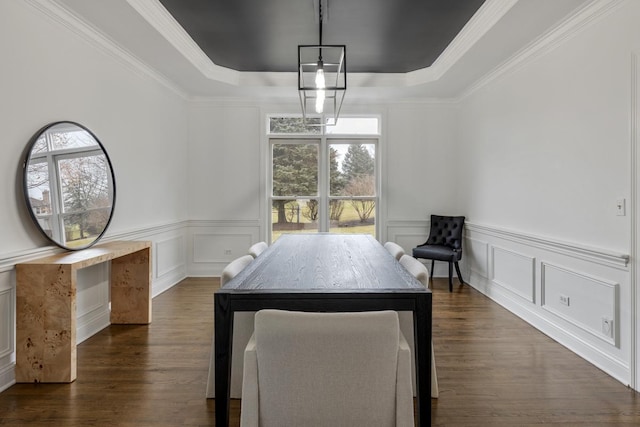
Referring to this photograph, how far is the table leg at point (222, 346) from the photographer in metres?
1.69

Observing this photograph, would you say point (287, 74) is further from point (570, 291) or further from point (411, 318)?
point (570, 291)

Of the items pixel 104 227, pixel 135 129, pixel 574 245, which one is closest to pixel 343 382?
pixel 574 245

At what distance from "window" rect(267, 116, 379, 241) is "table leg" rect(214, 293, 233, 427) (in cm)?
396

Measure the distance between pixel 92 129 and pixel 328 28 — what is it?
7.64ft

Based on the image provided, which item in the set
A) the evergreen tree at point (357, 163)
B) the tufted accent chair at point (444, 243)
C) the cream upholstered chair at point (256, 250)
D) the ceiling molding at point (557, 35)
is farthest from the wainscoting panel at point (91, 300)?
the ceiling molding at point (557, 35)

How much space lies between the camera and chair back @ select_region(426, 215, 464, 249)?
5.01m

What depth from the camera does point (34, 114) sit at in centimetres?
262

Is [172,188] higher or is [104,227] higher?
[172,188]

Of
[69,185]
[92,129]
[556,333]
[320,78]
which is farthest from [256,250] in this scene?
[556,333]

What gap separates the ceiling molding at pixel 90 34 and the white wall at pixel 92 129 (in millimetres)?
12

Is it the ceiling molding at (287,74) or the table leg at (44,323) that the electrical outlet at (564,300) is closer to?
the ceiling molding at (287,74)

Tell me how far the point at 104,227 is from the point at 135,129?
4.15 ft

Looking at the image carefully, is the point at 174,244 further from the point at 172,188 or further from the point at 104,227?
the point at 104,227

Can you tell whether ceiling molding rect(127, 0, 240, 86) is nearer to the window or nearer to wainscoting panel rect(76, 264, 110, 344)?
the window
